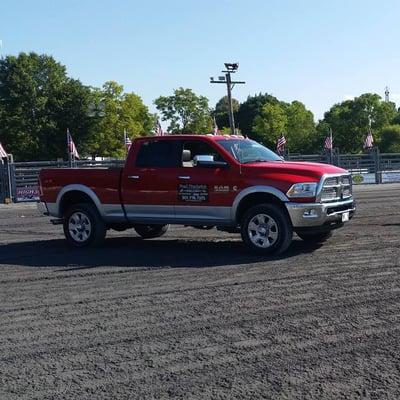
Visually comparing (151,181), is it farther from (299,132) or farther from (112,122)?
(299,132)

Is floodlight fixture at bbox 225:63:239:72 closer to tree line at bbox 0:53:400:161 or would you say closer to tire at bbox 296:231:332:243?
tree line at bbox 0:53:400:161

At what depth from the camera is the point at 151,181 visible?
1077 cm

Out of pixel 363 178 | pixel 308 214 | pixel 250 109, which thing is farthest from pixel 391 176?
pixel 250 109

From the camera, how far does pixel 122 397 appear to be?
4.21 m

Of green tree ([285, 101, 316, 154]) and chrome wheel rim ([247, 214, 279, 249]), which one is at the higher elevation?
green tree ([285, 101, 316, 154])

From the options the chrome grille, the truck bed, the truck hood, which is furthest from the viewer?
the truck bed

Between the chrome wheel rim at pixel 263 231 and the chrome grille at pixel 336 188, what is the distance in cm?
91

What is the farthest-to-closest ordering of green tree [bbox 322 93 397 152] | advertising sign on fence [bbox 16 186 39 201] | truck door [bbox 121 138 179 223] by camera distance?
1. green tree [bbox 322 93 397 152]
2. advertising sign on fence [bbox 16 186 39 201]
3. truck door [bbox 121 138 179 223]

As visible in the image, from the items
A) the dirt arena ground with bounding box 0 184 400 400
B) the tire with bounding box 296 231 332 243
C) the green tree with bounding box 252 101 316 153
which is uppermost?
the green tree with bounding box 252 101 316 153

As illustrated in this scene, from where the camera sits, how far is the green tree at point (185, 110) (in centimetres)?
7725

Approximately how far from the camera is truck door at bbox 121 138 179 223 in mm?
10656

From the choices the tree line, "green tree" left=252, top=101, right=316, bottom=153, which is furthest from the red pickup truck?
"green tree" left=252, top=101, right=316, bottom=153

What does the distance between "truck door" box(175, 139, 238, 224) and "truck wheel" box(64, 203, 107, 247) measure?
5.53ft

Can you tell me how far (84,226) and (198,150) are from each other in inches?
103
